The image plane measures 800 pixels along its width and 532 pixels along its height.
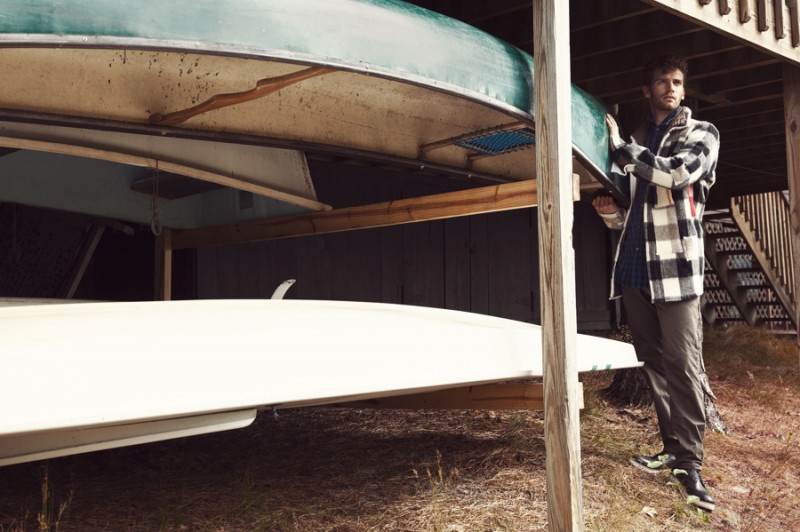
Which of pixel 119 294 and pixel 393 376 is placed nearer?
pixel 393 376

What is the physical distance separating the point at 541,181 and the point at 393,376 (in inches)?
30.5

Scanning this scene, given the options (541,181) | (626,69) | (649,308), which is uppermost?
(626,69)

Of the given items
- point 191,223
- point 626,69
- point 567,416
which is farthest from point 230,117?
point 626,69

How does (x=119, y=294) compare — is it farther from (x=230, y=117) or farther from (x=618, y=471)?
(x=618, y=471)

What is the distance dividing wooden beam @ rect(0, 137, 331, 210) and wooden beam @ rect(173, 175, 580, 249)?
163 mm

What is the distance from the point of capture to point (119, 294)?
5.96 metres

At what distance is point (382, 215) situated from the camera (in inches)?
137

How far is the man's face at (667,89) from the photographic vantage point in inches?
116

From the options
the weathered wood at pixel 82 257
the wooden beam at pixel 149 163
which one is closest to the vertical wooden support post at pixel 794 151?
the wooden beam at pixel 149 163

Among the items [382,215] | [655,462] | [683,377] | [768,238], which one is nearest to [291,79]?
[382,215]

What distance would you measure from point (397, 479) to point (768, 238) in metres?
8.66

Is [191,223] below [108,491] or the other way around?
the other way around

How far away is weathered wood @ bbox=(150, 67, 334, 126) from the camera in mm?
2500

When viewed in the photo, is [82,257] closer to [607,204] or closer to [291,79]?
[291,79]
